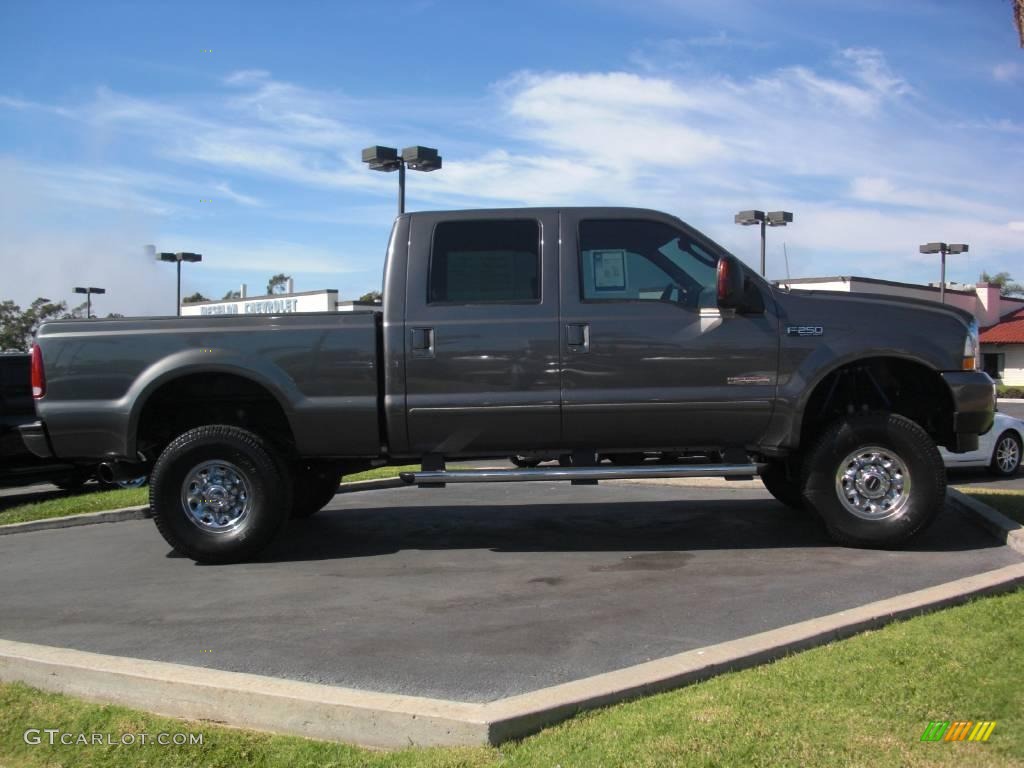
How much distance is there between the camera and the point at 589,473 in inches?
259

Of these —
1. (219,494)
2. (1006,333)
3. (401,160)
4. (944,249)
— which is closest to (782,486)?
(219,494)

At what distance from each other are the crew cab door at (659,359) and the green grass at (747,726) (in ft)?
8.52

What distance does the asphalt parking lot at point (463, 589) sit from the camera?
460cm

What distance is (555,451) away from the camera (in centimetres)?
684

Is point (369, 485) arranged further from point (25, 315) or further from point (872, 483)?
point (25, 315)

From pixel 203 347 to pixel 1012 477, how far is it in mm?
10851

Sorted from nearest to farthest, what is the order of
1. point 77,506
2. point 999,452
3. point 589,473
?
point 589,473
point 77,506
point 999,452

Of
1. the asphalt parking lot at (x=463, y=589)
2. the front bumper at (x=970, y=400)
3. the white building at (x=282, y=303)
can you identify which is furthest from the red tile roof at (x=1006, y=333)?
the front bumper at (x=970, y=400)

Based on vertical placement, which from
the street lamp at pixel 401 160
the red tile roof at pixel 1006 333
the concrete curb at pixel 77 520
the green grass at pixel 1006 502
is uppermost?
the street lamp at pixel 401 160

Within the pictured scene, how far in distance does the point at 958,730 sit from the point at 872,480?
3392mm

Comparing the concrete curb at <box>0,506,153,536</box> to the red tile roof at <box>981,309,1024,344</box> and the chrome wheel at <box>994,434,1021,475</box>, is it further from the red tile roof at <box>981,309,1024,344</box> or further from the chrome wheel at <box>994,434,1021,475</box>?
the red tile roof at <box>981,309,1024,344</box>

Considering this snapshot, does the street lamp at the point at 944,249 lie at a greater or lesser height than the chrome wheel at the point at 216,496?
greater

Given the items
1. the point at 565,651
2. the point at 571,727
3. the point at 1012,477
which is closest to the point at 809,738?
the point at 571,727

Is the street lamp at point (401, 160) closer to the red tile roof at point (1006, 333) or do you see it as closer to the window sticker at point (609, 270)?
the window sticker at point (609, 270)
